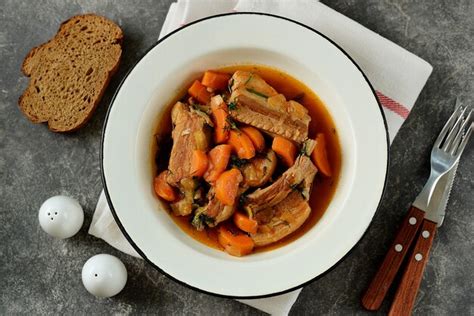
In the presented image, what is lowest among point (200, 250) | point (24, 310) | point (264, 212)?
point (24, 310)

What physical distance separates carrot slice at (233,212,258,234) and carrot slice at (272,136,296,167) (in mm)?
342

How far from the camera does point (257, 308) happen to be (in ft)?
11.1

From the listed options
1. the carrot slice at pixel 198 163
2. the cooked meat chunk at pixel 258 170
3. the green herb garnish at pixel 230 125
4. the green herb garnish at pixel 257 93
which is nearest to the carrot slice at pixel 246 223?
the cooked meat chunk at pixel 258 170

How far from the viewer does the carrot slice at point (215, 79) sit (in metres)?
3.17

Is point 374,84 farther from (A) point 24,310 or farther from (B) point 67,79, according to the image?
(A) point 24,310

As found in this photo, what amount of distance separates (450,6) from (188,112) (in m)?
1.60

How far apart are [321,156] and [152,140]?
33.0 inches

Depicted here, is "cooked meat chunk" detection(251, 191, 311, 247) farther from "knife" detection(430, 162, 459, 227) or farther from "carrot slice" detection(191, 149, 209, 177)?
"knife" detection(430, 162, 459, 227)

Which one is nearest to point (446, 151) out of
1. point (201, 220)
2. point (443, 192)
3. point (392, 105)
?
point (443, 192)

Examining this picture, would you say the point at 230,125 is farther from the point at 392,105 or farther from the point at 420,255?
the point at 420,255

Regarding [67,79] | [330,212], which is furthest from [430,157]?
[67,79]

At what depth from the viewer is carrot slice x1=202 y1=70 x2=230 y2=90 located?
10.4ft

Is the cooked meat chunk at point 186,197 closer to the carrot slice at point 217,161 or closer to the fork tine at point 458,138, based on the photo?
the carrot slice at point 217,161

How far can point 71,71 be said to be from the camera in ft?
11.6
